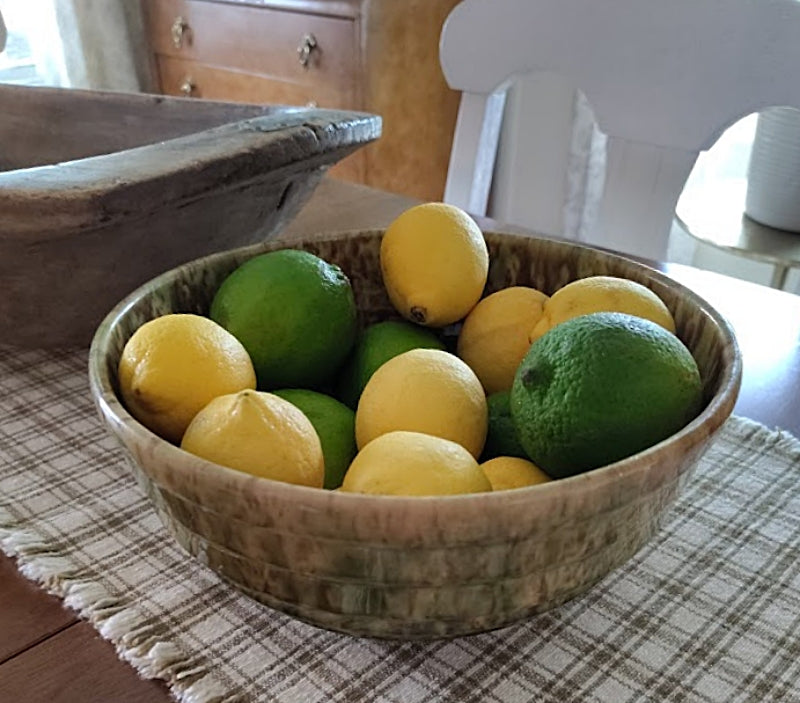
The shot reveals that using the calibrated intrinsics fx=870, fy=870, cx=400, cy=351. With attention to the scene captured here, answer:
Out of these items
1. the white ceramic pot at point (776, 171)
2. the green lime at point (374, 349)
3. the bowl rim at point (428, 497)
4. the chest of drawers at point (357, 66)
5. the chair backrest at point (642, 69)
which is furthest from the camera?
the chest of drawers at point (357, 66)

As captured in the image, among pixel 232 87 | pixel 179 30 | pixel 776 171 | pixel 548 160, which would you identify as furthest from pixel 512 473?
pixel 179 30

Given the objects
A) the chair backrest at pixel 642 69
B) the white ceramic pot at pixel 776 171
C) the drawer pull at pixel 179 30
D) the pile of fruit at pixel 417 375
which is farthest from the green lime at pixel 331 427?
the drawer pull at pixel 179 30

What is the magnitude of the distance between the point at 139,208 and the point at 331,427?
214 mm

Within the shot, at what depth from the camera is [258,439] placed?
0.38m

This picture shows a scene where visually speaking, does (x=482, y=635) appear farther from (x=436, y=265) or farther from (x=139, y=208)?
(x=139, y=208)

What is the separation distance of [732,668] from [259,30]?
2069 mm

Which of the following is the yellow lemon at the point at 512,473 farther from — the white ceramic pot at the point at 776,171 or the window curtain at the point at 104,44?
the window curtain at the point at 104,44

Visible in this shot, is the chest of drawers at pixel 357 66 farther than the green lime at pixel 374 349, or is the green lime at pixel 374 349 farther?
the chest of drawers at pixel 357 66

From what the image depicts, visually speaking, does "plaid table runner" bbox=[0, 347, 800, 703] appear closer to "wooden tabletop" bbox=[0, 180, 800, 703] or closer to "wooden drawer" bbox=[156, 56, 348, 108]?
"wooden tabletop" bbox=[0, 180, 800, 703]

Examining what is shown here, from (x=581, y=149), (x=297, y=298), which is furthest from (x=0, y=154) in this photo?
(x=581, y=149)

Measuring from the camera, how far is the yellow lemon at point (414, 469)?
0.36 m

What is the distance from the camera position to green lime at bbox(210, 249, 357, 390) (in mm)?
489

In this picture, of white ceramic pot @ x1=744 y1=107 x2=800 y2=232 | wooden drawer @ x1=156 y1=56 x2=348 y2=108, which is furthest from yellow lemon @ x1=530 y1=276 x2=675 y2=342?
wooden drawer @ x1=156 y1=56 x2=348 y2=108

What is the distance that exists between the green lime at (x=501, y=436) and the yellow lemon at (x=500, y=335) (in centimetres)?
4
